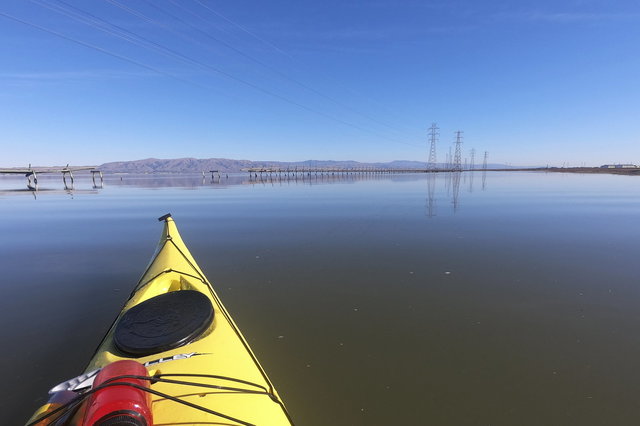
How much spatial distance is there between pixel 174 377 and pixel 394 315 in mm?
4011

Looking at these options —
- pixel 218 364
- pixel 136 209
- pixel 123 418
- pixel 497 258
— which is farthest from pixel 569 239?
pixel 136 209

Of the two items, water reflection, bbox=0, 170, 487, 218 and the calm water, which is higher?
water reflection, bbox=0, 170, 487, 218

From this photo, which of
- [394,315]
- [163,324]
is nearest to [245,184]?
[394,315]

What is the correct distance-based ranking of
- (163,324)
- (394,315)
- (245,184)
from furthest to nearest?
(245,184)
(394,315)
(163,324)

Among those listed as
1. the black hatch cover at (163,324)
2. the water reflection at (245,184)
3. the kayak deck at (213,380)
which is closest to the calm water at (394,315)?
the kayak deck at (213,380)

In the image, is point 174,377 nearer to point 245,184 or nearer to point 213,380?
point 213,380

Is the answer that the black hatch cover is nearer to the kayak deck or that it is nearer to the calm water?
the kayak deck

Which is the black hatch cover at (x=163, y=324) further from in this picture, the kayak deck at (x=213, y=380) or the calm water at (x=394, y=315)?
the calm water at (x=394, y=315)

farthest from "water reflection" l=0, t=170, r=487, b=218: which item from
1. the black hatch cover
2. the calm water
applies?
the black hatch cover

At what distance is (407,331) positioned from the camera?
4.94 meters

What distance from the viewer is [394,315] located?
17.9 feet

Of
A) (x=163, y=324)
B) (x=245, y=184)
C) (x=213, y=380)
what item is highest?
(x=245, y=184)

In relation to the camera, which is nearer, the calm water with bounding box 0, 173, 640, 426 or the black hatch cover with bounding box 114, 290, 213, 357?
the black hatch cover with bounding box 114, 290, 213, 357

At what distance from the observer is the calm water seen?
139 inches
